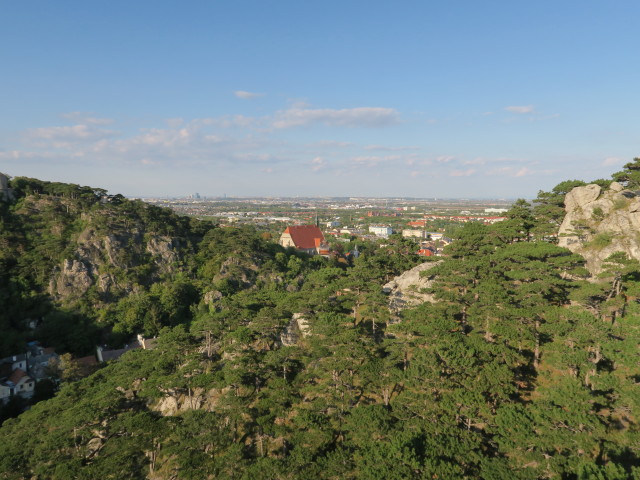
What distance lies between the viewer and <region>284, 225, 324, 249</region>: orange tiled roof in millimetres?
67562

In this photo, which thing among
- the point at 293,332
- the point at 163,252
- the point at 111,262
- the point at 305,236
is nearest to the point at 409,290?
the point at 293,332

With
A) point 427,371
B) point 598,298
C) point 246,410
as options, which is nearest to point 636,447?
point 427,371

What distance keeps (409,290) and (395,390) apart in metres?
7.16

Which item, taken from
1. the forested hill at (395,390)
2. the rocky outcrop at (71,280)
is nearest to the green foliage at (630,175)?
the forested hill at (395,390)

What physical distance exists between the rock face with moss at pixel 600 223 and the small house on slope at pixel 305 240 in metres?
44.6

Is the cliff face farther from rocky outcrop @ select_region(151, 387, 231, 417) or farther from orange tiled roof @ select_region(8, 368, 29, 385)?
rocky outcrop @ select_region(151, 387, 231, 417)

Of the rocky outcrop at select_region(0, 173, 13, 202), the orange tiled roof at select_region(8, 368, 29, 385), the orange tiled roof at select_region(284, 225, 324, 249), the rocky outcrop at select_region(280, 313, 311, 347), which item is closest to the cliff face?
the orange tiled roof at select_region(8, 368, 29, 385)

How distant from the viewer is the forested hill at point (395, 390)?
468 inches

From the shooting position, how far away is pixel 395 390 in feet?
58.6

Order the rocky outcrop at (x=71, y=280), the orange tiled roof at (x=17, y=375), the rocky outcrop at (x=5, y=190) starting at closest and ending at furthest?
the orange tiled roof at (x=17, y=375)
the rocky outcrop at (x=71, y=280)
the rocky outcrop at (x=5, y=190)

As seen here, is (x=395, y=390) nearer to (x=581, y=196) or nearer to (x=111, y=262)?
(x=581, y=196)

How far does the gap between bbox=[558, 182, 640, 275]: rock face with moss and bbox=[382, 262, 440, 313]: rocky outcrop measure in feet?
33.8

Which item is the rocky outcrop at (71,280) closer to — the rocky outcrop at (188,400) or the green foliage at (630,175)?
the rocky outcrop at (188,400)

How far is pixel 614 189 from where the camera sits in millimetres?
26703
